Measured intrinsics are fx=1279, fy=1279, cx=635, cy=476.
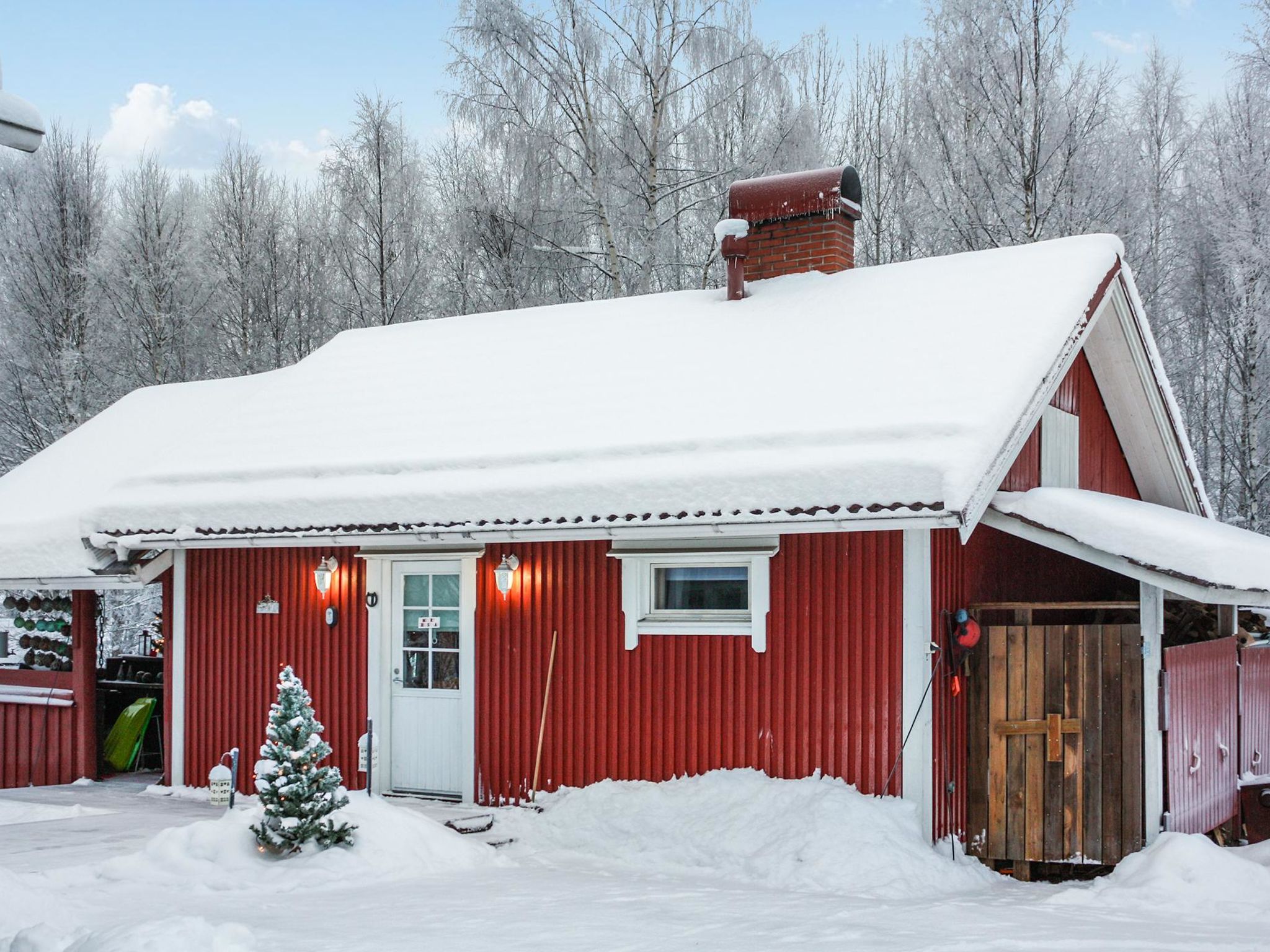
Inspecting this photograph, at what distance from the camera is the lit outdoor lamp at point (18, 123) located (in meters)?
5.48

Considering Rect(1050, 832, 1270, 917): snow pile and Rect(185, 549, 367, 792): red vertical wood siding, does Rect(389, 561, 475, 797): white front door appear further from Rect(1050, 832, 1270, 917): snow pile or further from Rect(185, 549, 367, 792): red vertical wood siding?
Rect(1050, 832, 1270, 917): snow pile

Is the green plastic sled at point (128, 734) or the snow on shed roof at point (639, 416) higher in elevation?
the snow on shed roof at point (639, 416)

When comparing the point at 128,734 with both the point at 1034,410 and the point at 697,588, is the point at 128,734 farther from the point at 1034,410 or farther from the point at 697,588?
the point at 1034,410

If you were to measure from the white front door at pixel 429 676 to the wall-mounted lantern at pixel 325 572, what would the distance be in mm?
588

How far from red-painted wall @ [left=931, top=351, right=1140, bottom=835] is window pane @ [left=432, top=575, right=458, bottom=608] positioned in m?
4.23

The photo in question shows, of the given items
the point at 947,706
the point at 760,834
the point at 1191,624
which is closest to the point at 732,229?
the point at 947,706

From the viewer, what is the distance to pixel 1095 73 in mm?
20422

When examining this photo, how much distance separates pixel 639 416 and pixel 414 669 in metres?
3.08

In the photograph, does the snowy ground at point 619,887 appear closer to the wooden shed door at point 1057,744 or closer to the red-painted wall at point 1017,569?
the wooden shed door at point 1057,744

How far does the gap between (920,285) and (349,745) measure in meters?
6.63

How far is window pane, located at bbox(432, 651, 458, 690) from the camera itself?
11.1 meters

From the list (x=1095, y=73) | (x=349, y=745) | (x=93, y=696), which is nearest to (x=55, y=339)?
(x=93, y=696)

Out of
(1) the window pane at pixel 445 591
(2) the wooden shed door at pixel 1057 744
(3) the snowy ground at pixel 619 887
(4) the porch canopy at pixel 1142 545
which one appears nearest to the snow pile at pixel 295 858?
(3) the snowy ground at pixel 619 887

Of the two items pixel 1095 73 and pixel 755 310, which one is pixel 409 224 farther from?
pixel 755 310
